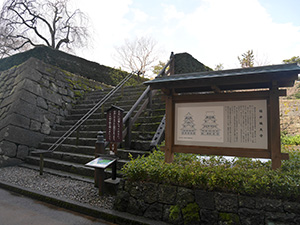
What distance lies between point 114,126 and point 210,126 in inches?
85.4

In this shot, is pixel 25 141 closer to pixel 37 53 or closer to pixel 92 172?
pixel 92 172

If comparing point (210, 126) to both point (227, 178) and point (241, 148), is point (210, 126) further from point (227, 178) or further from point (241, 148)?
point (227, 178)

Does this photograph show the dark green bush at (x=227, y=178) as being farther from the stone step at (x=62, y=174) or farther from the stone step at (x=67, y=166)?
the stone step at (x=67, y=166)

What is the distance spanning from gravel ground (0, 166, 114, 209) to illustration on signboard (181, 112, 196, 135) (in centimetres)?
183

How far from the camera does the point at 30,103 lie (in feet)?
23.5

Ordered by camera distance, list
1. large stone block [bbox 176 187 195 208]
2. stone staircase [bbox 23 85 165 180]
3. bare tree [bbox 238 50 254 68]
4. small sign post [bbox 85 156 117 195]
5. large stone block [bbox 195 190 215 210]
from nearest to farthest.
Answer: large stone block [bbox 195 190 215 210], large stone block [bbox 176 187 195 208], small sign post [bbox 85 156 117 195], stone staircase [bbox 23 85 165 180], bare tree [bbox 238 50 254 68]

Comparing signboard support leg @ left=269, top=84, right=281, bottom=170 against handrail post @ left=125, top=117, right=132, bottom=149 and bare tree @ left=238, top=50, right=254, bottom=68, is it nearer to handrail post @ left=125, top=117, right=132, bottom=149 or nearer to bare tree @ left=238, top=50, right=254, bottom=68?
handrail post @ left=125, top=117, right=132, bottom=149

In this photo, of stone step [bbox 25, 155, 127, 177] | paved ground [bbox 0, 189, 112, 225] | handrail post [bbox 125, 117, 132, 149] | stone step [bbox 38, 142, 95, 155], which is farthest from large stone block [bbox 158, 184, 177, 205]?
stone step [bbox 38, 142, 95, 155]

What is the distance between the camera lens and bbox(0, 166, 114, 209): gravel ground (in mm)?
3646

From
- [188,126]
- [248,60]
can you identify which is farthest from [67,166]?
[248,60]

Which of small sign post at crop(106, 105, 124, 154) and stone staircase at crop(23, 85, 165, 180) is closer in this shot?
small sign post at crop(106, 105, 124, 154)

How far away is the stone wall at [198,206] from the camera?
242 cm

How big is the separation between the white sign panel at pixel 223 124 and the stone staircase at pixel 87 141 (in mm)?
1578

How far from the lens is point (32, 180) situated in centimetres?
478
